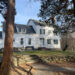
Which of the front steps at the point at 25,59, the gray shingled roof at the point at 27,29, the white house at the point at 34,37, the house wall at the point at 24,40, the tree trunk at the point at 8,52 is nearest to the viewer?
the tree trunk at the point at 8,52

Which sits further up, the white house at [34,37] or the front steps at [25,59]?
the white house at [34,37]

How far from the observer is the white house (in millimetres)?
27123

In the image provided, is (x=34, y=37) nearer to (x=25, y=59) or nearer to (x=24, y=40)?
(x=24, y=40)

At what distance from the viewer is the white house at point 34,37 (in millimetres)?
27123

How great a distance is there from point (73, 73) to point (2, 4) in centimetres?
1007

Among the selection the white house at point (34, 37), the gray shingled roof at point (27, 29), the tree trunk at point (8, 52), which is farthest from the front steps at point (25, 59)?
the gray shingled roof at point (27, 29)

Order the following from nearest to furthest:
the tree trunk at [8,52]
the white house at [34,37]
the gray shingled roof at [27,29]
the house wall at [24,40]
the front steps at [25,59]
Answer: the tree trunk at [8,52], the front steps at [25,59], the house wall at [24,40], the white house at [34,37], the gray shingled roof at [27,29]

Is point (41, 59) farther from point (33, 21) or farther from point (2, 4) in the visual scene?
point (33, 21)

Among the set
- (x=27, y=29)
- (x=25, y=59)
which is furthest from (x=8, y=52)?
(x=27, y=29)

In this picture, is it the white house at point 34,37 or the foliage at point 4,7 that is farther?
the white house at point 34,37

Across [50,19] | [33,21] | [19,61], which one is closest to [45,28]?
[33,21]

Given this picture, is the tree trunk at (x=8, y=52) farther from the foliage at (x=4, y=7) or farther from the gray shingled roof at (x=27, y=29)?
the gray shingled roof at (x=27, y=29)

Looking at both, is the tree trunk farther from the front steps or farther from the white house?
the white house

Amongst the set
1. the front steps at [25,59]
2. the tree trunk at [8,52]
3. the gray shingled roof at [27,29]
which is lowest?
the front steps at [25,59]
